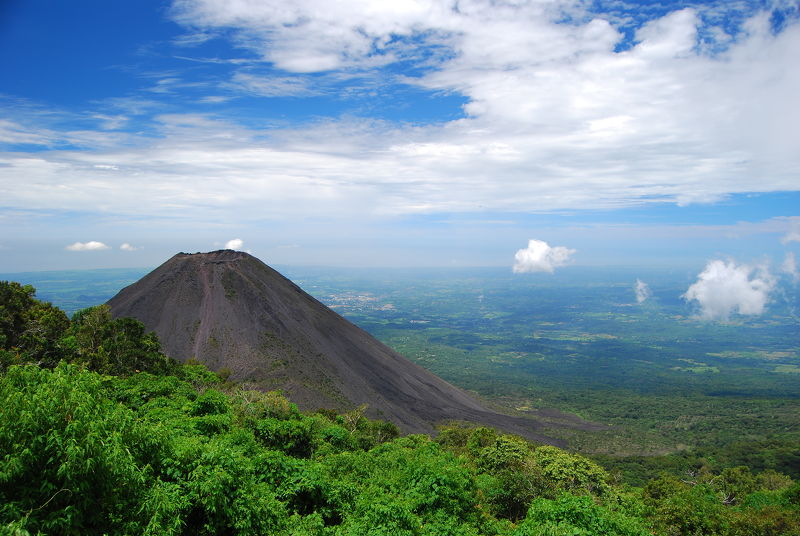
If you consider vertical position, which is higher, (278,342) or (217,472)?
(217,472)

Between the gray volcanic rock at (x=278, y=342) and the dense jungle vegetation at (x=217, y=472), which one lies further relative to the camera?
the gray volcanic rock at (x=278, y=342)

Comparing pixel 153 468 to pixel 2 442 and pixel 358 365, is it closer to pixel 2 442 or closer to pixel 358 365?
pixel 2 442

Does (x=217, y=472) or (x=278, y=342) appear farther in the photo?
(x=278, y=342)

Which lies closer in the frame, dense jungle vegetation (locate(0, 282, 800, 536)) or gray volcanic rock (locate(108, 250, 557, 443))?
dense jungle vegetation (locate(0, 282, 800, 536))

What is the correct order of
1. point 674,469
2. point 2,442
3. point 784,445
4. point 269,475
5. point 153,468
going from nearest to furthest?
point 2,442 < point 153,468 < point 269,475 < point 674,469 < point 784,445

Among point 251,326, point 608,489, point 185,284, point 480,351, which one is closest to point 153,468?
point 608,489
